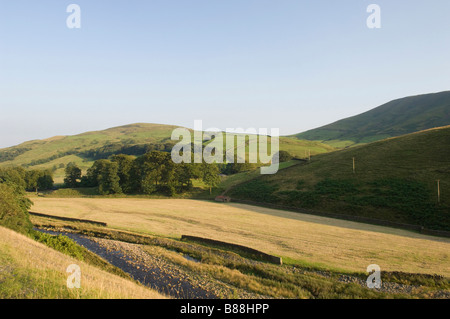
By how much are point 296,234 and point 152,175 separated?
59.4 meters

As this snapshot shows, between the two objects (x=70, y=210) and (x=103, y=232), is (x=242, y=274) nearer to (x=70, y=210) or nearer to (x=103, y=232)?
(x=103, y=232)

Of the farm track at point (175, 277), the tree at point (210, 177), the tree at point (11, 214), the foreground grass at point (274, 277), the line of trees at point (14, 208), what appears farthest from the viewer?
the tree at point (210, 177)

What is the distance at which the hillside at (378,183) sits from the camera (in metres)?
45.4

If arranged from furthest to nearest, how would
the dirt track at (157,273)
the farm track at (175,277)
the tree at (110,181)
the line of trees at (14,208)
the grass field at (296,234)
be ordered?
the tree at (110,181)
the line of trees at (14,208)
the grass field at (296,234)
the dirt track at (157,273)
the farm track at (175,277)

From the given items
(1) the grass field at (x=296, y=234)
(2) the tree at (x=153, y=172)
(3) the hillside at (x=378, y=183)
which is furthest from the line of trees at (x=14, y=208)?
(3) the hillside at (x=378, y=183)

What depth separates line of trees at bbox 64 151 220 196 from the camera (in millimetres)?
83250

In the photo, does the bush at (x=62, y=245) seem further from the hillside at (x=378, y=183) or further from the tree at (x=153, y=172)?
the tree at (x=153, y=172)

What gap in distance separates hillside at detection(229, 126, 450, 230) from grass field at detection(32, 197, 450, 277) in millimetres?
6705

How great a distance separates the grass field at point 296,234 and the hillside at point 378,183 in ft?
22.0

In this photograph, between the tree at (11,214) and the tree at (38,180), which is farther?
the tree at (38,180)

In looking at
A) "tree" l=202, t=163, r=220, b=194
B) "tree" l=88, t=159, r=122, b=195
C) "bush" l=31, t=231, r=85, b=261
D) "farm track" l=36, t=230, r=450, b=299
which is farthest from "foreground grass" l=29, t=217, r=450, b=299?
"tree" l=88, t=159, r=122, b=195

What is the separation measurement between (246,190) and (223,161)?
186ft

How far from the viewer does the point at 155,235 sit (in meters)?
36.7

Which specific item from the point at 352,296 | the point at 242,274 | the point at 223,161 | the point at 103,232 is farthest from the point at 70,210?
the point at 223,161
